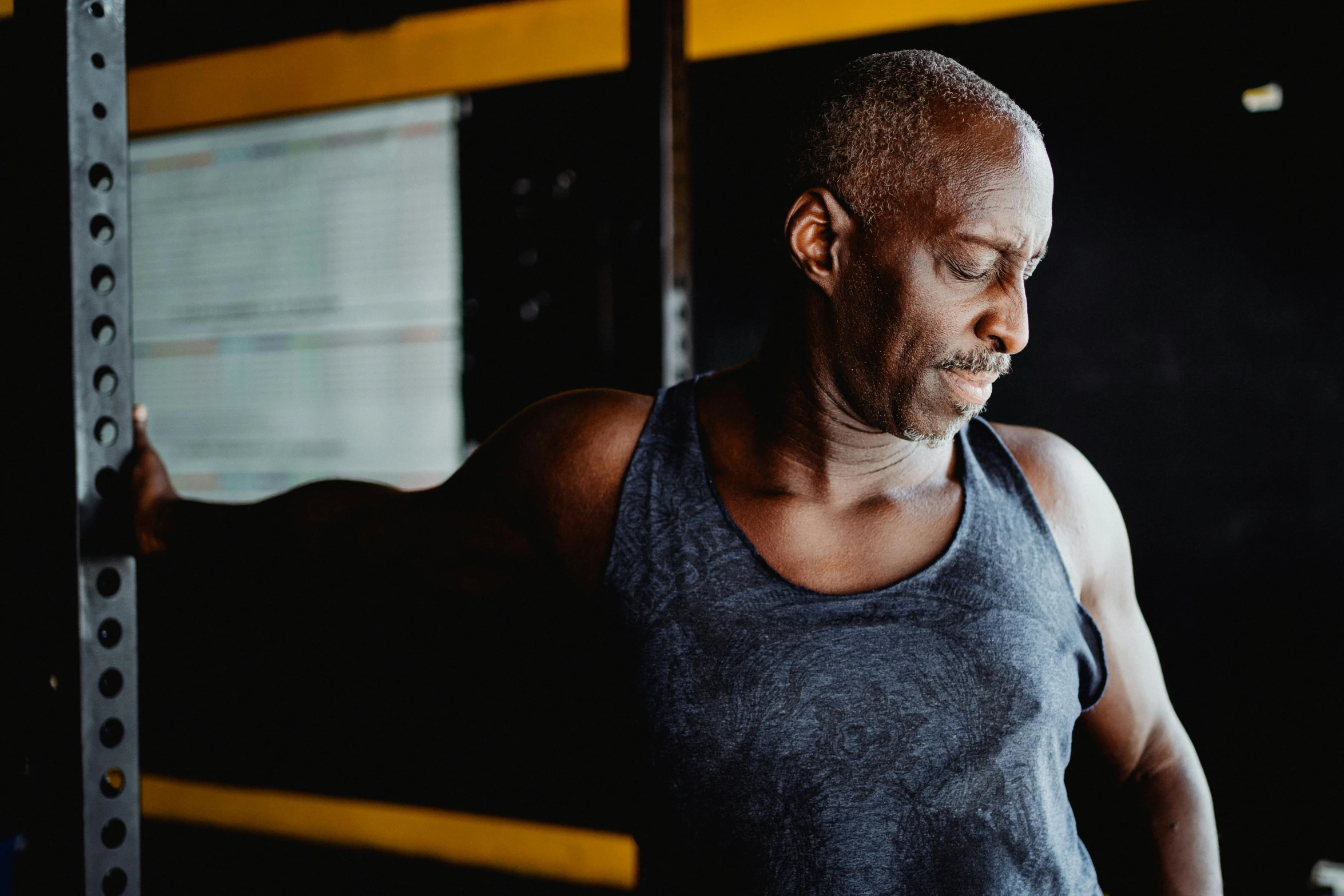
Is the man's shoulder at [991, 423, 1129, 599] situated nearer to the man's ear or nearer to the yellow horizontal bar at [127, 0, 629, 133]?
the man's ear

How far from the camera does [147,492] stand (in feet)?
3.45

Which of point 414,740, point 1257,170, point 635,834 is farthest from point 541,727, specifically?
point 1257,170

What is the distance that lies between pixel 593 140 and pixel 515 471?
146 cm

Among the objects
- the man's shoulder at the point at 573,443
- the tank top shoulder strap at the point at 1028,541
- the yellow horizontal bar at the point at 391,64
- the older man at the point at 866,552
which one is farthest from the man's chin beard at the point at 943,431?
the yellow horizontal bar at the point at 391,64

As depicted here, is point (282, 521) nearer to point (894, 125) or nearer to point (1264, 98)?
point (894, 125)

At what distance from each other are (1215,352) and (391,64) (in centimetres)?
226

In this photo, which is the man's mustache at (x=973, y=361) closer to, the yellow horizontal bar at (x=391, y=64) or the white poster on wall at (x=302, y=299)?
the yellow horizontal bar at (x=391, y=64)

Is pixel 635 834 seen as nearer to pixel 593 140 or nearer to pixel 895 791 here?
pixel 895 791

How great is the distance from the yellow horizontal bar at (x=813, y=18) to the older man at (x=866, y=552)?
3.72 feet

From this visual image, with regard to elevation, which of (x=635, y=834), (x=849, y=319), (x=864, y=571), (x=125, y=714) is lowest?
(x=635, y=834)

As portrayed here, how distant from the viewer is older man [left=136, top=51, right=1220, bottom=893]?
1.09 m

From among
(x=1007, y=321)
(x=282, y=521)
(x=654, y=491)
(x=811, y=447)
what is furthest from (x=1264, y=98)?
(x=282, y=521)

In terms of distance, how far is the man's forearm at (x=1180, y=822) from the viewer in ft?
4.04

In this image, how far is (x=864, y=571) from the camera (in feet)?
3.82
